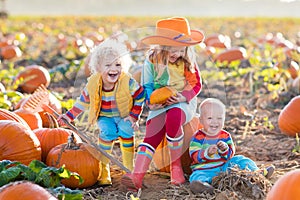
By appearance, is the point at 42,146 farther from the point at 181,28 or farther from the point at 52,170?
the point at 181,28

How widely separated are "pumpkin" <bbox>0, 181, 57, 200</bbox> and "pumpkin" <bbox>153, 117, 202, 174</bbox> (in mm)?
1363

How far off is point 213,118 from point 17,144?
138 centimetres

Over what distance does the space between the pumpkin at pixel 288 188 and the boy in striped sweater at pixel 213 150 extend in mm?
823

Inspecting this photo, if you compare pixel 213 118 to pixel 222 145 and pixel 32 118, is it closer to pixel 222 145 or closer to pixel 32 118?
pixel 222 145

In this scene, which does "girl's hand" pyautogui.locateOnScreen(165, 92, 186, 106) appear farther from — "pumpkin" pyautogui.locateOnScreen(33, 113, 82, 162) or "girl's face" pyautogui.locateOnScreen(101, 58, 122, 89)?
"pumpkin" pyautogui.locateOnScreen(33, 113, 82, 162)

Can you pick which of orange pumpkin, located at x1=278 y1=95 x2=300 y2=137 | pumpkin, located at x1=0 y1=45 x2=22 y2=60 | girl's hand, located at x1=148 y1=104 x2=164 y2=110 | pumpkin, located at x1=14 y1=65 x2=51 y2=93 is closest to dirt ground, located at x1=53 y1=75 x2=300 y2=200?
orange pumpkin, located at x1=278 y1=95 x2=300 y2=137

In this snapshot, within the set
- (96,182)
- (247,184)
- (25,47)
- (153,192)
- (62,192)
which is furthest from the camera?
(25,47)

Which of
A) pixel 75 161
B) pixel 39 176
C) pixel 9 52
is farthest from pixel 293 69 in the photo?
pixel 9 52

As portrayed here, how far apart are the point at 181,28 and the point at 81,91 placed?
0.86 meters

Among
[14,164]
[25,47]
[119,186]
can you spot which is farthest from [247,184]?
[25,47]

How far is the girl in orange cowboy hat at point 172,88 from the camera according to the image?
435 centimetres

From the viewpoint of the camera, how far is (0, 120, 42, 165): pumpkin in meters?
4.25

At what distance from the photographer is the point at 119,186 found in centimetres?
441

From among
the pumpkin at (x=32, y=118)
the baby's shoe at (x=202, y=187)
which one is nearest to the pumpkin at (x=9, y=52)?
the pumpkin at (x=32, y=118)
